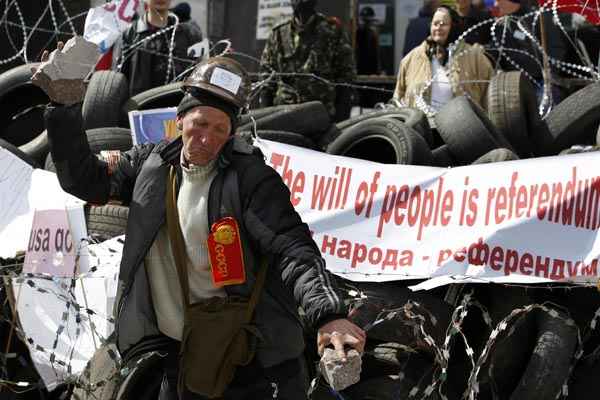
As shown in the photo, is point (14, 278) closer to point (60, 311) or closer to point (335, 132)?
point (60, 311)

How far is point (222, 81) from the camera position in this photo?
5.18 meters

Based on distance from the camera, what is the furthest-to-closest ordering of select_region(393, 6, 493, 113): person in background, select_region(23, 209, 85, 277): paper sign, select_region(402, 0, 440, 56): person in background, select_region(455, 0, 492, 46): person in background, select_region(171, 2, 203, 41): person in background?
select_region(402, 0, 440, 56): person in background < select_region(455, 0, 492, 46): person in background < select_region(171, 2, 203, 41): person in background < select_region(393, 6, 493, 113): person in background < select_region(23, 209, 85, 277): paper sign

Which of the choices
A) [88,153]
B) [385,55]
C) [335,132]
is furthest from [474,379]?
[385,55]

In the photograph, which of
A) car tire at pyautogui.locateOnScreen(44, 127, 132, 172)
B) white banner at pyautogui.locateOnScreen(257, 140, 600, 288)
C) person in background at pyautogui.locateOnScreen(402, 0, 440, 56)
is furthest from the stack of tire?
person in background at pyautogui.locateOnScreen(402, 0, 440, 56)

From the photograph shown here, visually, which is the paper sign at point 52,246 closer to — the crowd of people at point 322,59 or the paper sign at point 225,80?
the paper sign at point 225,80

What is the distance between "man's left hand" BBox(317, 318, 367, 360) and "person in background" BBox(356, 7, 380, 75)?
1079 centimetres

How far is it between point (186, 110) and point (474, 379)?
2.15 meters

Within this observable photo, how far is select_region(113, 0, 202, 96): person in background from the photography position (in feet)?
38.2

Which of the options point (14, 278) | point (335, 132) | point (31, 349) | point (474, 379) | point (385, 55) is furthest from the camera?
point (385, 55)

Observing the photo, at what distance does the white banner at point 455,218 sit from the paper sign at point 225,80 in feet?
7.95

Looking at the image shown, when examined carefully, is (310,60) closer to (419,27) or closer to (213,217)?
(419,27)

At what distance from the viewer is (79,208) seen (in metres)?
7.78

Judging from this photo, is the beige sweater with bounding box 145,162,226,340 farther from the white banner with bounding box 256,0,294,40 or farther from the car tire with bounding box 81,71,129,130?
the white banner with bounding box 256,0,294,40

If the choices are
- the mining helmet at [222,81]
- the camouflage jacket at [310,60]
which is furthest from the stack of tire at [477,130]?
the mining helmet at [222,81]
